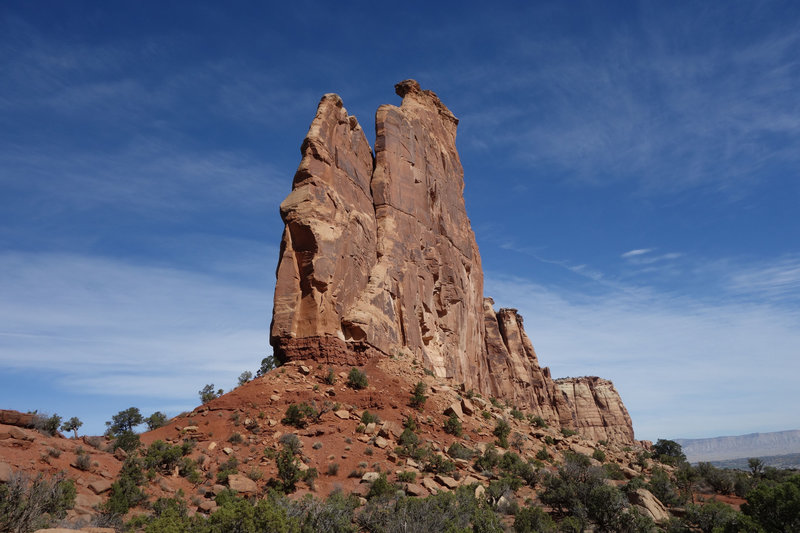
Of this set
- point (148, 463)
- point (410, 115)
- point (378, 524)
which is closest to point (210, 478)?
point (148, 463)

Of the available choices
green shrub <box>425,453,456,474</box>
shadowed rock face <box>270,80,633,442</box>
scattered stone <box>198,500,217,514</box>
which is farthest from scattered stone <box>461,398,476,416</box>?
scattered stone <box>198,500,217,514</box>

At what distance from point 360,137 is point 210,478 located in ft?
85.0

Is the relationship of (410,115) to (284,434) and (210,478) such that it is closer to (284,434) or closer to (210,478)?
(284,434)

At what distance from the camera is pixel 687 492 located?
71.8 feet

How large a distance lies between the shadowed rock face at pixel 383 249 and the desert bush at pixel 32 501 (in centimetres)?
1398

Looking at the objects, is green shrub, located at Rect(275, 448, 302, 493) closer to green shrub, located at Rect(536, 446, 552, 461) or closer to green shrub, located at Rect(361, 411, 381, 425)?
green shrub, located at Rect(361, 411, 381, 425)

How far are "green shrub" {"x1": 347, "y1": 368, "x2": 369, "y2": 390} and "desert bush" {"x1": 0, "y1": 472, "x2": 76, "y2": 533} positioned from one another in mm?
13541

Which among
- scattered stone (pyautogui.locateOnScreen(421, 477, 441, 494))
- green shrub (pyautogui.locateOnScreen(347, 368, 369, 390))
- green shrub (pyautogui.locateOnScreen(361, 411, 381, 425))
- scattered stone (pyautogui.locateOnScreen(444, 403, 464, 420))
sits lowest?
scattered stone (pyautogui.locateOnScreen(421, 477, 441, 494))

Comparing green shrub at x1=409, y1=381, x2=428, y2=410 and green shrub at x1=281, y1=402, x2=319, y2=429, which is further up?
green shrub at x1=409, y1=381, x2=428, y2=410

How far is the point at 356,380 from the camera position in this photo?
2553 cm

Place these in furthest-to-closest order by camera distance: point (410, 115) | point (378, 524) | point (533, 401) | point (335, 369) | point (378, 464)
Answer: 1. point (533, 401)
2. point (410, 115)
3. point (335, 369)
4. point (378, 464)
5. point (378, 524)

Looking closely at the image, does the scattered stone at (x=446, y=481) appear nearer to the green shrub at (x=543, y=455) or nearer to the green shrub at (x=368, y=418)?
A: the green shrub at (x=368, y=418)

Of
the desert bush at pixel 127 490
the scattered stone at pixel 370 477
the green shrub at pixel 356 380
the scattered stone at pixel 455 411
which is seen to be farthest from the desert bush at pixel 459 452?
the desert bush at pixel 127 490

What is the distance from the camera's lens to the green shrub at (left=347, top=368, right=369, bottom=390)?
25.6 meters
